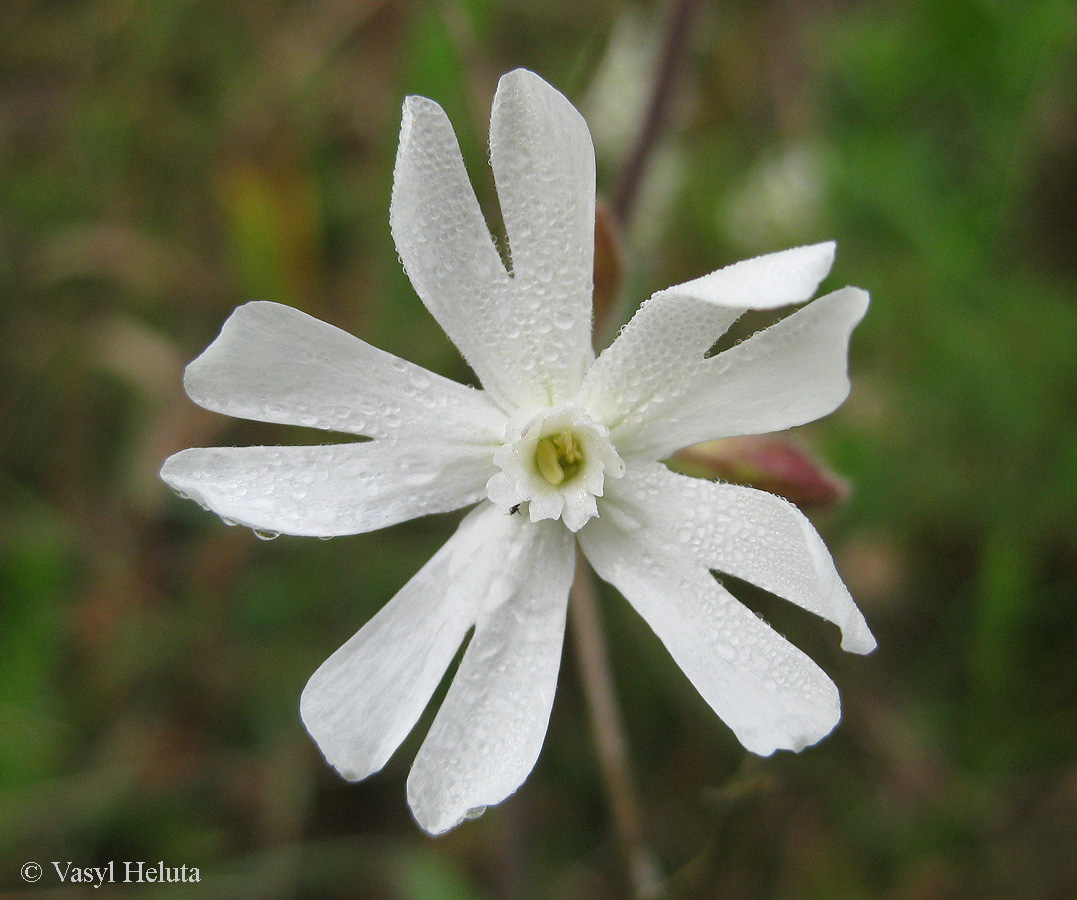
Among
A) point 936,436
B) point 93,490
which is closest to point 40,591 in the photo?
point 93,490

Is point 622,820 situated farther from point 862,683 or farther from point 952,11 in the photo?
point 952,11

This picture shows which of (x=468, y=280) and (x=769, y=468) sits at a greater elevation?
(x=468, y=280)

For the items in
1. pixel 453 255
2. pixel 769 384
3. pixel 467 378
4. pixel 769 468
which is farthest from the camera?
pixel 467 378

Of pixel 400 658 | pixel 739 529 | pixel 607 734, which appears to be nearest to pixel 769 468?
pixel 739 529

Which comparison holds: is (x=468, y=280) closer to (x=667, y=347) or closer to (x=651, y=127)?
(x=667, y=347)

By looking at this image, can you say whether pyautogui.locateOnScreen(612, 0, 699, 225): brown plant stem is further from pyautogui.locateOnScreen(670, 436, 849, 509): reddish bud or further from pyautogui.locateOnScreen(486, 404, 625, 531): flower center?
pyautogui.locateOnScreen(486, 404, 625, 531): flower center

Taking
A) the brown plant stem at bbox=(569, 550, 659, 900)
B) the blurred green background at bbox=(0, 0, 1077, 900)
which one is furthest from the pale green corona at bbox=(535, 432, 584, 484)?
the blurred green background at bbox=(0, 0, 1077, 900)
